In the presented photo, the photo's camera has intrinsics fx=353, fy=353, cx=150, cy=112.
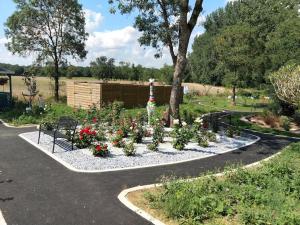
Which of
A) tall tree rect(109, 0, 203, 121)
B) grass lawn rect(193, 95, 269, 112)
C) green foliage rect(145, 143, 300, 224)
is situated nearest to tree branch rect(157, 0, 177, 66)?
tall tree rect(109, 0, 203, 121)

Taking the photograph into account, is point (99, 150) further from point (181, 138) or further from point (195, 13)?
point (195, 13)

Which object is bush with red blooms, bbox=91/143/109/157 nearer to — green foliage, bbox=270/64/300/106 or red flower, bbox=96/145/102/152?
red flower, bbox=96/145/102/152

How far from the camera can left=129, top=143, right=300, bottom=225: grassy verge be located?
6840 millimetres

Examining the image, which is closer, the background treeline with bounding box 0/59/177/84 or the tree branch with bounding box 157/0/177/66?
the tree branch with bounding box 157/0/177/66

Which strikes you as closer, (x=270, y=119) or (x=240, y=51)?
(x=270, y=119)

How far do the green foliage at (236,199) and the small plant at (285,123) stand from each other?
36.8ft

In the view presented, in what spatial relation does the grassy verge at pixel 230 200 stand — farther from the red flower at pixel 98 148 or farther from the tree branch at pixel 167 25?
the tree branch at pixel 167 25

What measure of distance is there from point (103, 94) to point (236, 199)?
1766 cm

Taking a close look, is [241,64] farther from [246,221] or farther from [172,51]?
[246,221]

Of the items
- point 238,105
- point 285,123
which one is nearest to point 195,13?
point 285,123

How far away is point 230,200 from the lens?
25.6 ft

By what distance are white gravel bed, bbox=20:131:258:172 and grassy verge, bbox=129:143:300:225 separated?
2566mm

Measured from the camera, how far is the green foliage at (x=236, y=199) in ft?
22.5

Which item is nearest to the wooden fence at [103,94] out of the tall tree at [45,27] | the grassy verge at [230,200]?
the tall tree at [45,27]
